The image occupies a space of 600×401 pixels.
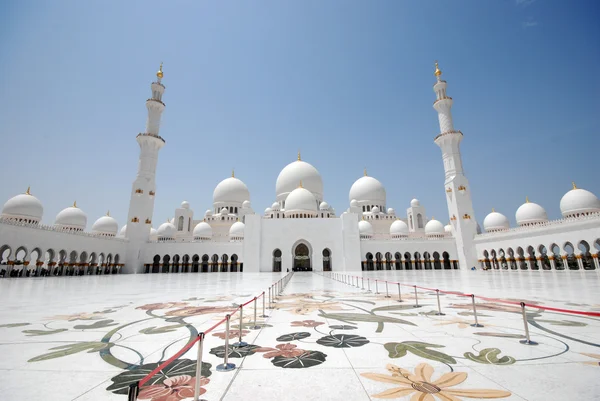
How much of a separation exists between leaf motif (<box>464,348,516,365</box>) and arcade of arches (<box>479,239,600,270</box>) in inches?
910

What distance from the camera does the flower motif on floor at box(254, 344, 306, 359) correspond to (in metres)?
2.87

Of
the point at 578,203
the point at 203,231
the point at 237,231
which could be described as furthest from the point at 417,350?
the point at 203,231

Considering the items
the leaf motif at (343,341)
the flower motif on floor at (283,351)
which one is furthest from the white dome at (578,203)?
the flower motif on floor at (283,351)

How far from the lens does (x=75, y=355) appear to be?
2883mm

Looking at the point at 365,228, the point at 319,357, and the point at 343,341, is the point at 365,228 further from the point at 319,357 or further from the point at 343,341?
the point at 319,357

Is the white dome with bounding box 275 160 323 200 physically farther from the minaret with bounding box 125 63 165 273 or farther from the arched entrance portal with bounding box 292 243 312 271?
the minaret with bounding box 125 63 165 273

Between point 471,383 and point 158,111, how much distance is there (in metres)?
34.0

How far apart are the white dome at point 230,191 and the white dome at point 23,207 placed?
18154mm

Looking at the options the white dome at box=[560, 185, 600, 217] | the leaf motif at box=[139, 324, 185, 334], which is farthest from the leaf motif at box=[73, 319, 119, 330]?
the white dome at box=[560, 185, 600, 217]

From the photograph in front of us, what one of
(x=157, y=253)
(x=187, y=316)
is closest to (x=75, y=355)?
(x=187, y=316)

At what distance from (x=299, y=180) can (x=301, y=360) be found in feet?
105

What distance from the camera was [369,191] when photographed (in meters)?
38.8

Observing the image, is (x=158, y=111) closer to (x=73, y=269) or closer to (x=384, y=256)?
(x=73, y=269)

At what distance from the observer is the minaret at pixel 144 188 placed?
28.0 m
